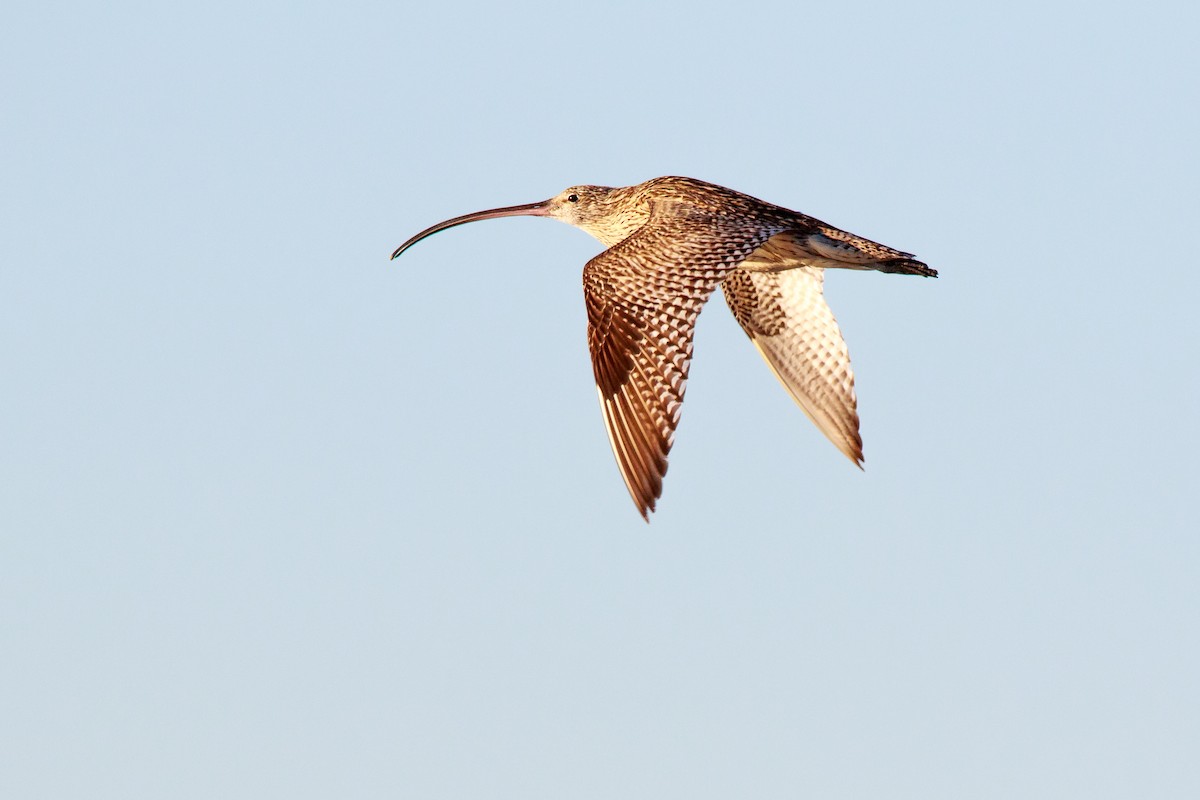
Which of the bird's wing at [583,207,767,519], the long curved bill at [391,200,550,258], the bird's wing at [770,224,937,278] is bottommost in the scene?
the bird's wing at [583,207,767,519]

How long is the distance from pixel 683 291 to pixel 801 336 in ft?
17.9

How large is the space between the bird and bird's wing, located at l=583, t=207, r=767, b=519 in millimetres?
15

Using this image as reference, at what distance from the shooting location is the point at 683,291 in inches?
857

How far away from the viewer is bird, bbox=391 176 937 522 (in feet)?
68.5

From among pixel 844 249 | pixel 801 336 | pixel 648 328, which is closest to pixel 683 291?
pixel 648 328

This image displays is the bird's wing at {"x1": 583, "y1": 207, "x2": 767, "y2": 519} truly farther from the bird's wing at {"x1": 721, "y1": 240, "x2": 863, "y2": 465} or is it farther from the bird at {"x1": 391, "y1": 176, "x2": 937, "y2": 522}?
the bird's wing at {"x1": 721, "y1": 240, "x2": 863, "y2": 465}

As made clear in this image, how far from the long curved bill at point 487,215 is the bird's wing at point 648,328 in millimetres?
5450

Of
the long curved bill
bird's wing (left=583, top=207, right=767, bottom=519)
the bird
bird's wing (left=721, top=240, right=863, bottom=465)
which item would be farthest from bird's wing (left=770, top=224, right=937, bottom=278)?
the long curved bill

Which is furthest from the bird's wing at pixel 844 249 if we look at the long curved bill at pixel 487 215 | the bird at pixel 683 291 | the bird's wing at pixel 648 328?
the long curved bill at pixel 487 215

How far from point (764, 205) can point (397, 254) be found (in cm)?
697

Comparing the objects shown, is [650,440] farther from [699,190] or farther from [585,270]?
[699,190]

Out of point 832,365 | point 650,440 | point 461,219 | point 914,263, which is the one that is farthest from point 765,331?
point 650,440

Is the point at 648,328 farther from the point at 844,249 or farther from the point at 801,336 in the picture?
the point at 801,336

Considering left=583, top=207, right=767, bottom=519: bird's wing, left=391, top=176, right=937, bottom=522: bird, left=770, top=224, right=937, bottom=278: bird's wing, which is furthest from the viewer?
left=770, top=224, right=937, bottom=278: bird's wing
